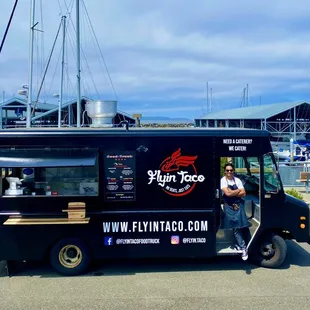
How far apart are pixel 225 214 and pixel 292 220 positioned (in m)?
1.11

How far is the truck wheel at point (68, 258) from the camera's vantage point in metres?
5.84

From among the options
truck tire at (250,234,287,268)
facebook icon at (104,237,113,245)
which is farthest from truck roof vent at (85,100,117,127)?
truck tire at (250,234,287,268)

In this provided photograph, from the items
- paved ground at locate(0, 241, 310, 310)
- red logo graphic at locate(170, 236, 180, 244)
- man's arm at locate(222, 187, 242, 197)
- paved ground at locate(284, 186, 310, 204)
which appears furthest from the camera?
paved ground at locate(284, 186, 310, 204)

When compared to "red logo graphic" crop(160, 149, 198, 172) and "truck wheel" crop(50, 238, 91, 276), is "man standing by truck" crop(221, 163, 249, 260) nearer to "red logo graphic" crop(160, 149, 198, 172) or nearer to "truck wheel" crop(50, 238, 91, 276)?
"red logo graphic" crop(160, 149, 198, 172)

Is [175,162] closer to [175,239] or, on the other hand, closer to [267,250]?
[175,239]

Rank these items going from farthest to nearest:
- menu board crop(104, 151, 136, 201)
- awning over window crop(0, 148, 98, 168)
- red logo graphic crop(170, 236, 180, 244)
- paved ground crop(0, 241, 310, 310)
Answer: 1. red logo graphic crop(170, 236, 180, 244)
2. menu board crop(104, 151, 136, 201)
3. awning over window crop(0, 148, 98, 168)
4. paved ground crop(0, 241, 310, 310)

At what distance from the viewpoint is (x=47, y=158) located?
5668 millimetres

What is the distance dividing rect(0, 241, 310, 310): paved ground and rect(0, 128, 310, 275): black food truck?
33 centimetres

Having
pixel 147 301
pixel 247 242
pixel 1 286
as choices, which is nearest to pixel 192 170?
pixel 247 242

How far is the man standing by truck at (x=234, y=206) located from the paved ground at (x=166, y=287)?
64 centimetres

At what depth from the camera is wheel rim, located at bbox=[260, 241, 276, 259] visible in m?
Answer: 6.09

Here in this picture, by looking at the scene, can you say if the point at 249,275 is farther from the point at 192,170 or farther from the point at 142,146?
the point at 142,146

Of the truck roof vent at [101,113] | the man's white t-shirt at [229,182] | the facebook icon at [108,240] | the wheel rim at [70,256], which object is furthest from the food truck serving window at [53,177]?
the man's white t-shirt at [229,182]

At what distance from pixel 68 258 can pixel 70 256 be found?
4 centimetres
